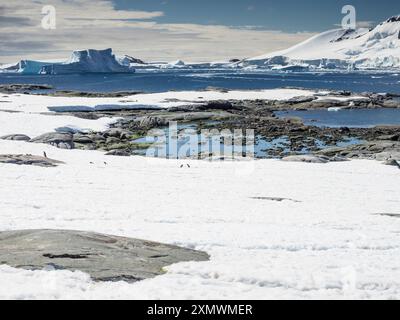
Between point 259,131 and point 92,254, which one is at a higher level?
point 259,131

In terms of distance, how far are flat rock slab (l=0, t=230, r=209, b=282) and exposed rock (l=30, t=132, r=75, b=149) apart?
93.2ft

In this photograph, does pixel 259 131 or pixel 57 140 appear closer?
pixel 57 140

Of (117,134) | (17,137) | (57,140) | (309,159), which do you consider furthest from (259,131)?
(17,137)

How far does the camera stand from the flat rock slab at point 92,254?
12016 mm

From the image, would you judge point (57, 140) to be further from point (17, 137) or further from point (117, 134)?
point (117, 134)

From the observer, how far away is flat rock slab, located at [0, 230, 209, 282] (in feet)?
39.4

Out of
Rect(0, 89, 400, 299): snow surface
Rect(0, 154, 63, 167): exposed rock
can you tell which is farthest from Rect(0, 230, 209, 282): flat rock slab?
Rect(0, 154, 63, 167): exposed rock

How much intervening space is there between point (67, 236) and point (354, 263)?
7.87m

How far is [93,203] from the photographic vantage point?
21.3 meters

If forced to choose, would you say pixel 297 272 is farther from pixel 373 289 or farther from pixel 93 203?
pixel 93 203

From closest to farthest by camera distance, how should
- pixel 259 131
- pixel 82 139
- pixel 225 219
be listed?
pixel 225 219
pixel 82 139
pixel 259 131

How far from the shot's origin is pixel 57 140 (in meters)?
43.4

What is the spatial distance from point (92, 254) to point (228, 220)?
7.76 metres

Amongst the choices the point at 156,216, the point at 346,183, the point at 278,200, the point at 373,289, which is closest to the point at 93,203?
the point at 156,216
